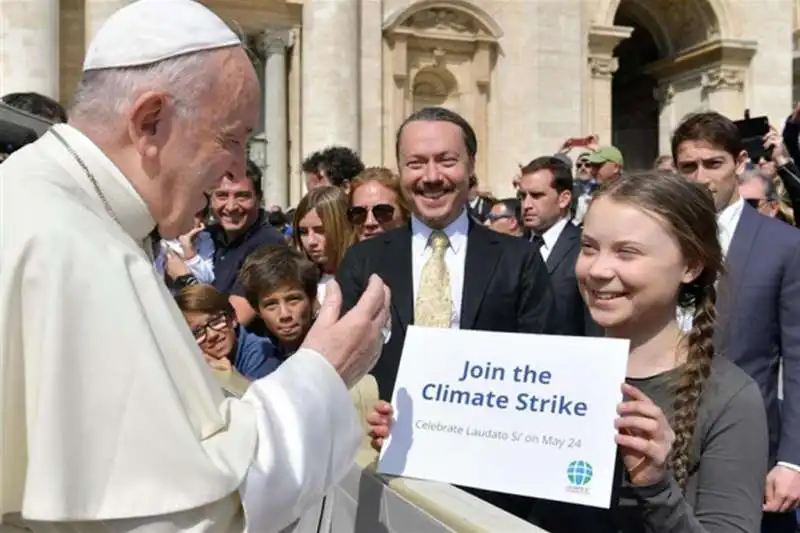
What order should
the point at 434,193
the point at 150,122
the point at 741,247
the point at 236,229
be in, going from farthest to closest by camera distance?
the point at 236,229 → the point at 741,247 → the point at 434,193 → the point at 150,122

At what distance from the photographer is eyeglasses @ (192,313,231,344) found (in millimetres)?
4475

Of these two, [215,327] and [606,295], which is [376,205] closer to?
[215,327]

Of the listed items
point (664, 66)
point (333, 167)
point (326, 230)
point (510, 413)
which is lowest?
point (510, 413)

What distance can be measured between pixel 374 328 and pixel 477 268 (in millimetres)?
1650

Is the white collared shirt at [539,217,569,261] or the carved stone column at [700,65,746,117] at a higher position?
the carved stone column at [700,65,746,117]

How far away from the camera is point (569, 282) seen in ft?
19.3

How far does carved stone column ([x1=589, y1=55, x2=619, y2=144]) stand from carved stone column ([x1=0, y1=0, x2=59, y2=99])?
35.0 ft

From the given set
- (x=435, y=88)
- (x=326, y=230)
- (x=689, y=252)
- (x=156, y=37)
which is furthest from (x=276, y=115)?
(x=156, y=37)

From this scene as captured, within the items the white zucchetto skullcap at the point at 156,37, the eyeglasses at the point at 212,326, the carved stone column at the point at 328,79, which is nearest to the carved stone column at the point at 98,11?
the carved stone column at the point at 328,79

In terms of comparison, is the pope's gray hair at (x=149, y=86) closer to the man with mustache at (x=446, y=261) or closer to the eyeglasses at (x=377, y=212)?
the man with mustache at (x=446, y=261)

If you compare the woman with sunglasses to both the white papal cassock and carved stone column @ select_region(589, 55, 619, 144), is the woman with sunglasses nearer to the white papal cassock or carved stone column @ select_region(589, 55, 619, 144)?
the white papal cassock

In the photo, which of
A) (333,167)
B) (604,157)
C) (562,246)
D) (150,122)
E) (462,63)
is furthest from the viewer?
(462,63)

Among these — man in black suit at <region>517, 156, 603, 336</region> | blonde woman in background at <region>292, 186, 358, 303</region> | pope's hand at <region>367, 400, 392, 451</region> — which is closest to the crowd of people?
pope's hand at <region>367, 400, 392, 451</region>

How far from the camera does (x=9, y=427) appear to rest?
5.47 feet
